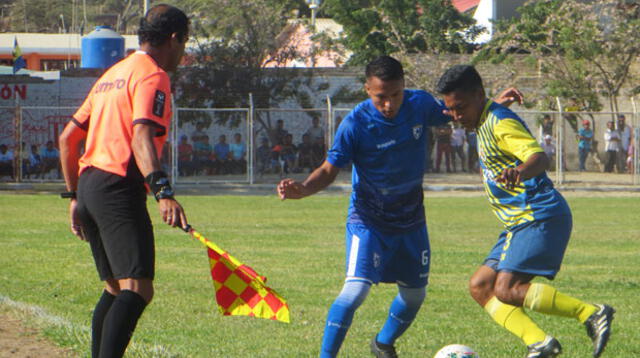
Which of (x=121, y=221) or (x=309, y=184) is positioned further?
(x=309, y=184)

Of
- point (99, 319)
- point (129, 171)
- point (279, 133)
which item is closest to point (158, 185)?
point (129, 171)

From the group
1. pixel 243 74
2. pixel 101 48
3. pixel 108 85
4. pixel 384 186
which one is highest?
pixel 101 48

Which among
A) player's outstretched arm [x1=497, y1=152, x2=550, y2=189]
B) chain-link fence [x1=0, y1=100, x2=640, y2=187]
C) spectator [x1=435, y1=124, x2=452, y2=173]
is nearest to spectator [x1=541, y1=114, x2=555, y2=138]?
chain-link fence [x1=0, y1=100, x2=640, y2=187]

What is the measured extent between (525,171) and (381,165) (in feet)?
3.42

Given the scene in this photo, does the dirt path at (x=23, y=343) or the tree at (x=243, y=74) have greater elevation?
the tree at (x=243, y=74)

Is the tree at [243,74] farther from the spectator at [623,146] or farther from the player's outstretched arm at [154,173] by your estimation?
the player's outstretched arm at [154,173]

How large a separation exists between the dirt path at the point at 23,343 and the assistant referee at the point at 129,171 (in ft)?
5.44

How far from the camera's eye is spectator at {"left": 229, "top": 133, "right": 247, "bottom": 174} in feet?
89.6

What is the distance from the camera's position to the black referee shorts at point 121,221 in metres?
4.80

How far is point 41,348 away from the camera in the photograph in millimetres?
6680

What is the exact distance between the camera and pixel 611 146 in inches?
1099

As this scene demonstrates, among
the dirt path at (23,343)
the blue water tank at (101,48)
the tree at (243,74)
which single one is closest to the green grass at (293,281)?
the dirt path at (23,343)

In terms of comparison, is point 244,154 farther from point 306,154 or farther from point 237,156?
point 306,154

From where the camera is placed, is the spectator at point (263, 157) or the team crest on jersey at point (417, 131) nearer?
the team crest on jersey at point (417, 131)
